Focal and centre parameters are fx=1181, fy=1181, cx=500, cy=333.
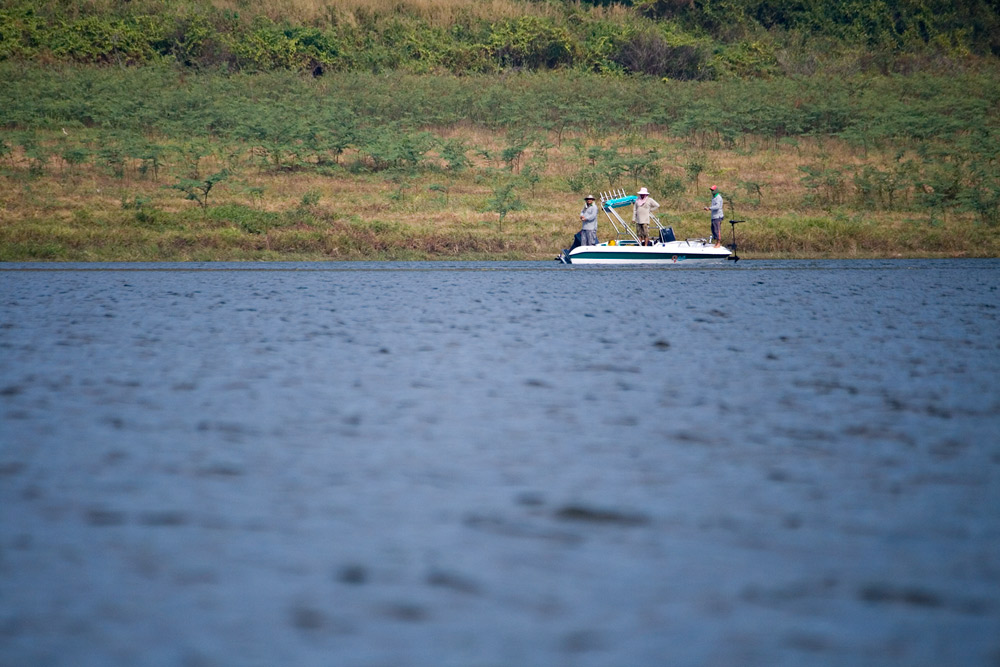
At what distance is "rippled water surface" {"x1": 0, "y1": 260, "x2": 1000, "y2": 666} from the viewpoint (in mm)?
6328

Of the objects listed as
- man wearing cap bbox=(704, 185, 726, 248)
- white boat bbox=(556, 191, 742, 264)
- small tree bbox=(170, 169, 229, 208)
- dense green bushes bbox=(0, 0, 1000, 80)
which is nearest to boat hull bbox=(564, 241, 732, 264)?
white boat bbox=(556, 191, 742, 264)

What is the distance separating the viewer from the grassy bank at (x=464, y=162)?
39594mm

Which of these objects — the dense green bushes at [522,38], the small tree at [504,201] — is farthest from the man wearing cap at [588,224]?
the dense green bushes at [522,38]

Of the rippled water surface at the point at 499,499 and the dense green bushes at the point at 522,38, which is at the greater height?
the dense green bushes at the point at 522,38

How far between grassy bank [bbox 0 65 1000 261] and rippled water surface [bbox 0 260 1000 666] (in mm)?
20287

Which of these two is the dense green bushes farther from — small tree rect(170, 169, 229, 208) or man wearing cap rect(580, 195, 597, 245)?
man wearing cap rect(580, 195, 597, 245)

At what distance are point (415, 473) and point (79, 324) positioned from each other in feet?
45.8

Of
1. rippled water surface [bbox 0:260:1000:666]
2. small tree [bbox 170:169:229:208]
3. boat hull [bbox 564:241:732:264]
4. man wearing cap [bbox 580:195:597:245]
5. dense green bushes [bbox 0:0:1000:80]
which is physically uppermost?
dense green bushes [bbox 0:0:1000:80]

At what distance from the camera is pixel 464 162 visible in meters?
47.7

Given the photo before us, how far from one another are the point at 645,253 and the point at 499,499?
24.6 metres

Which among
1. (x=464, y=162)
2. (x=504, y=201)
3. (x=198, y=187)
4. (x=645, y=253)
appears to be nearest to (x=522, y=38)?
(x=464, y=162)

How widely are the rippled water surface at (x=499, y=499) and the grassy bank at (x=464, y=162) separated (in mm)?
20287

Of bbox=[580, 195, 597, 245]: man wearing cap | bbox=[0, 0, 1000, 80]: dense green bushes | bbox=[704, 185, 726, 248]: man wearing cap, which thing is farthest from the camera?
bbox=[0, 0, 1000, 80]: dense green bushes

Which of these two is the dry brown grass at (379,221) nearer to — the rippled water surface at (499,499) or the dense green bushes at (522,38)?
the rippled water surface at (499,499)
